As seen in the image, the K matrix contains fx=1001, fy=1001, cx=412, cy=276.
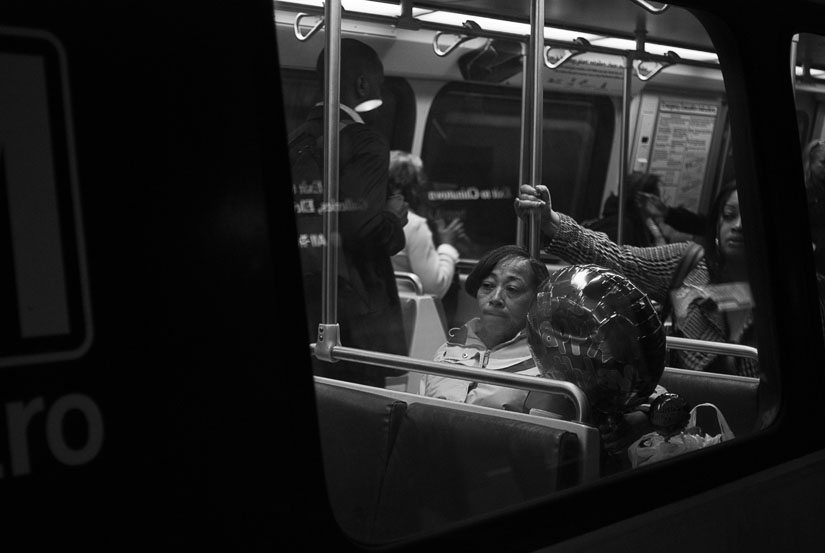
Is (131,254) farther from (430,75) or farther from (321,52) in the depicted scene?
(430,75)

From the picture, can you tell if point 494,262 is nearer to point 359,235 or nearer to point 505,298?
point 505,298

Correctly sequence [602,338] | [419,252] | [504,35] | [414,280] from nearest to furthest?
1. [602,338]
2. [504,35]
3. [414,280]
4. [419,252]

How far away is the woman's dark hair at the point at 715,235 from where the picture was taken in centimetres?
211

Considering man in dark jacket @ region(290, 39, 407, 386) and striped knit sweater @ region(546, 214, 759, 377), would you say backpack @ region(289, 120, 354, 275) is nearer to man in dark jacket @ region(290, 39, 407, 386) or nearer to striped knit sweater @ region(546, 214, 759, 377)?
man in dark jacket @ region(290, 39, 407, 386)

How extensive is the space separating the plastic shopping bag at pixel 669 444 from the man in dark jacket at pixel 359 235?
2.05 feet

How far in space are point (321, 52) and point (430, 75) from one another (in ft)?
17.0

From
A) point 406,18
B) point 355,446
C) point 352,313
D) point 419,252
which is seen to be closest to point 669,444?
point 355,446

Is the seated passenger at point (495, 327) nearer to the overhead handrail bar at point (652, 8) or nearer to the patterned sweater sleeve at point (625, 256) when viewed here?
the patterned sweater sleeve at point (625, 256)

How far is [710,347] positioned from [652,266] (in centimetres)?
34

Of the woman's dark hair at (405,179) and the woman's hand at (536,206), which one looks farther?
the woman's dark hair at (405,179)

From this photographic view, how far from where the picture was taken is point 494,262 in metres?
2.67

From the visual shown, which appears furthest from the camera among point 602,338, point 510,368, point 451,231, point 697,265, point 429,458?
point 451,231

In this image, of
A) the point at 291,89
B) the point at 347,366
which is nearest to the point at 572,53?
the point at 347,366

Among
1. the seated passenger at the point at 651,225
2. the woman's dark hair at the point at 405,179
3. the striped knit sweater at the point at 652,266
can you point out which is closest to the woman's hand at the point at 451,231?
the woman's dark hair at the point at 405,179
